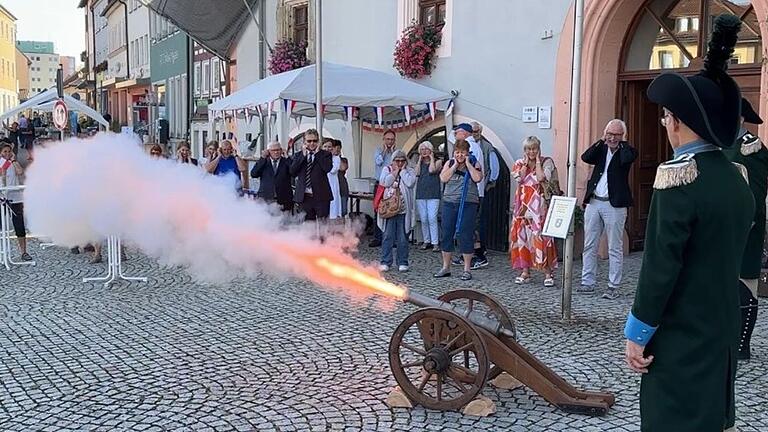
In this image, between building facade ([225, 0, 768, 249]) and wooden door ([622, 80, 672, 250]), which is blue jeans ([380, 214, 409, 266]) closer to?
building facade ([225, 0, 768, 249])

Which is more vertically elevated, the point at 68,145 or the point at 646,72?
the point at 646,72

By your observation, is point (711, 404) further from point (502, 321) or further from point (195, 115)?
point (195, 115)

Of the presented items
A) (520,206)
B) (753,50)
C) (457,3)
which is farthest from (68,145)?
(753,50)

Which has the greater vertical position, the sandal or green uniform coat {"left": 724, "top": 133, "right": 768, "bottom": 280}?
green uniform coat {"left": 724, "top": 133, "right": 768, "bottom": 280}

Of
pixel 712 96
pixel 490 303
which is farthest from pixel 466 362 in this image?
pixel 712 96

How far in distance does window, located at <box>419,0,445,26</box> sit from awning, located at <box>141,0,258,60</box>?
5910 millimetres

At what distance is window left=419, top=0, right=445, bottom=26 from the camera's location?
44.7 ft

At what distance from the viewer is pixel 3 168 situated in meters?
13.6

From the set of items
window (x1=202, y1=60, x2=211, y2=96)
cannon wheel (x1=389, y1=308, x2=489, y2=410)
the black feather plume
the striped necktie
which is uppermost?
window (x1=202, y1=60, x2=211, y2=96)

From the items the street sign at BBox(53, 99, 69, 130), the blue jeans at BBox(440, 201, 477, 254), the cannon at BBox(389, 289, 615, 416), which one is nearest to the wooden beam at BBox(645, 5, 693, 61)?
the blue jeans at BBox(440, 201, 477, 254)

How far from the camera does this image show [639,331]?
10.5 ft

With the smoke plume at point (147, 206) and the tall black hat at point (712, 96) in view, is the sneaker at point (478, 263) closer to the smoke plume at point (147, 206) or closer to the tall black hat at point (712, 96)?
the smoke plume at point (147, 206)

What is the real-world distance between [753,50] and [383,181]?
4883 mm

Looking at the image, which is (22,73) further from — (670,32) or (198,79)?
(670,32)
